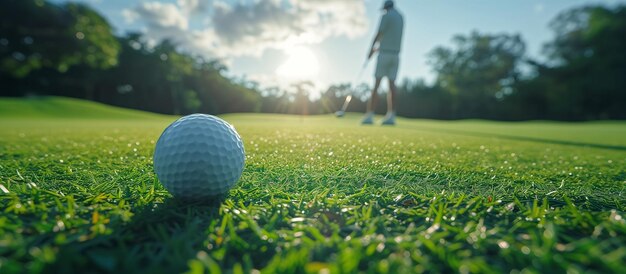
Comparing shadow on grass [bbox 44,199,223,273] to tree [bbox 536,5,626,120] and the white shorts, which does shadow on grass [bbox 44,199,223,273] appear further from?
tree [bbox 536,5,626,120]

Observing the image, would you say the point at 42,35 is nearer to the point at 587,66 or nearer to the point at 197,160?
the point at 197,160

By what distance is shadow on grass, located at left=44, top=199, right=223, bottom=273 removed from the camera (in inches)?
31.9

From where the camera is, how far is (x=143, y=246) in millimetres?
951

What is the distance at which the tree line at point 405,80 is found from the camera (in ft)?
87.7

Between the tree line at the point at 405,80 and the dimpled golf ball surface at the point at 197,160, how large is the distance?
854 inches

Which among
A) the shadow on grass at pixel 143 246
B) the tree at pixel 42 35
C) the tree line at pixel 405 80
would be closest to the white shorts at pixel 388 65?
the shadow on grass at pixel 143 246

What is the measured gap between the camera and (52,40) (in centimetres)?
2669

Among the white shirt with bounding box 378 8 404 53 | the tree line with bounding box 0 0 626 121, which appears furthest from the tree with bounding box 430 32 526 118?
the white shirt with bounding box 378 8 404 53

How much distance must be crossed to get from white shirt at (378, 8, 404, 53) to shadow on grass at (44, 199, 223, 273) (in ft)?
23.3

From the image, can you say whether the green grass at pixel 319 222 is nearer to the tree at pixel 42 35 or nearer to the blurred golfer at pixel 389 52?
the blurred golfer at pixel 389 52

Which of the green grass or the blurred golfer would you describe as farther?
the blurred golfer

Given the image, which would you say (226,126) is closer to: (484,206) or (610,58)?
(484,206)

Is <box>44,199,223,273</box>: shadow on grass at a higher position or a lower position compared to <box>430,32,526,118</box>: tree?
lower

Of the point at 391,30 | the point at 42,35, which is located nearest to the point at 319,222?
the point at 391,30
